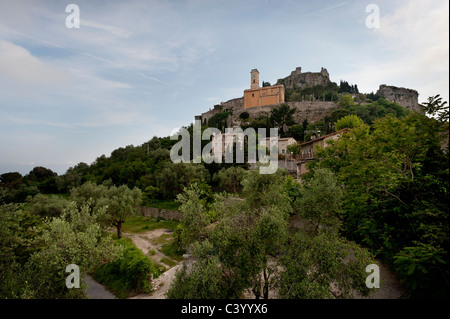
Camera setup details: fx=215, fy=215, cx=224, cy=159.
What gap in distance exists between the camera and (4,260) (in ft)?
38.9

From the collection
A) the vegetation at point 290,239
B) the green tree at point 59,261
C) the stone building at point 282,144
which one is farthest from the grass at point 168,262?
the stone building at point 282,144

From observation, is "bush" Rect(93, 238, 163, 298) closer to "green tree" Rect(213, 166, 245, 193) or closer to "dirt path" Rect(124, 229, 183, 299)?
"dirt path" Rect(124, 229, 183, 299)

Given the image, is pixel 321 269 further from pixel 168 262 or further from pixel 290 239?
pixel 168 262

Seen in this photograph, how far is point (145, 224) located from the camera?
3359cm

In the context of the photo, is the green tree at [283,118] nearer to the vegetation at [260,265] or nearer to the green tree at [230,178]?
the green tree at [230,178]

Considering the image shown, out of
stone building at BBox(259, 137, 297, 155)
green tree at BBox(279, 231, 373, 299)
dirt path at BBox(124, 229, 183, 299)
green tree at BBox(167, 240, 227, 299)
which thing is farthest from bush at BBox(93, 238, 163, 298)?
stone building at BBox(259, 137, 297, 155)

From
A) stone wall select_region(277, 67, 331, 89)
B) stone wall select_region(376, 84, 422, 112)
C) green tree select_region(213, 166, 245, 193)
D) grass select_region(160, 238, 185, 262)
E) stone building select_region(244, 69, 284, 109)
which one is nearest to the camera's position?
grass select_region(160, 238, 185, 262)

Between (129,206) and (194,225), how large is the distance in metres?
18.7

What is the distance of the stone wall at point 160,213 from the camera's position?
112 feet

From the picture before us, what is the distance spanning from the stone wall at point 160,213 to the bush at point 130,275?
14862 millimetres

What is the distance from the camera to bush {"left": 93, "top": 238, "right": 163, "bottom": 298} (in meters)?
16.3

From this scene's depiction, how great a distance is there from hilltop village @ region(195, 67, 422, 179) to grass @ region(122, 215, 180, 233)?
65.5 feet
